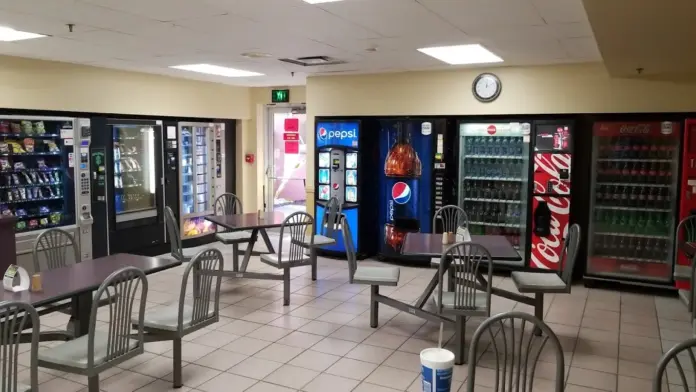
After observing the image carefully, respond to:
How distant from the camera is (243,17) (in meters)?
4.41

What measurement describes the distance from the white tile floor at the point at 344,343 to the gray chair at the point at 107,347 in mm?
647

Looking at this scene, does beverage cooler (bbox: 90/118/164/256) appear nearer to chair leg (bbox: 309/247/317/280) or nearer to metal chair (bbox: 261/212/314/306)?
metal chair (bbox: 261/212/314/306)

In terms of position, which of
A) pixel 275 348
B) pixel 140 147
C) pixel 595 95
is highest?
pixel 595 95

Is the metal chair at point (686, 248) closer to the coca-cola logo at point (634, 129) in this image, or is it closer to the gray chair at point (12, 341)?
the coca-cola logo at point (634, 129)

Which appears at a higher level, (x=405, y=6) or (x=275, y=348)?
(x=405, y=6)

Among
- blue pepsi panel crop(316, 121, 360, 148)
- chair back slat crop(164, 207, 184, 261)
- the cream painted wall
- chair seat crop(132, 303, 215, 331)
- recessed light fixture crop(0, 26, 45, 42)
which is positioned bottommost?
chair seat crop(132, 303, 215, 331)

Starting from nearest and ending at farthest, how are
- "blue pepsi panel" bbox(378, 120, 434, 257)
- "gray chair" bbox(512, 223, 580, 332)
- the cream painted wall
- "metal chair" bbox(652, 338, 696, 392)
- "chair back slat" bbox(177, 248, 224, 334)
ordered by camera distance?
"metal chair" bbox(652, 338, 696, 392) → "chair back slat" bbox(177, 248, 224, 334) → "gray chair" bbox(512, 223, 580, 332) → the cream painted wall → "blue pepsi panel" bbox(378, 120, 434, 257)

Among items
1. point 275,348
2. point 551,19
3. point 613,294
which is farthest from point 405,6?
point 613,294

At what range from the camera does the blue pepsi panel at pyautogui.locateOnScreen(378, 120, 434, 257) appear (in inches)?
300

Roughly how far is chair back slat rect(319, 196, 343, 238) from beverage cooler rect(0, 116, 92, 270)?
2.90 meters

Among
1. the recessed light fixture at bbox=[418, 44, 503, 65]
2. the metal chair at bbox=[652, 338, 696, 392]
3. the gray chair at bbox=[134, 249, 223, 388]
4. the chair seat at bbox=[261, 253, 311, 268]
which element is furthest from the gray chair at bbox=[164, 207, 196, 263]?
the metal chair at bbox=[652, 338, 696, 392]

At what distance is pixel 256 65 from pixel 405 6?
341 centimetres

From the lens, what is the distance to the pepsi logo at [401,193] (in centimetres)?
776

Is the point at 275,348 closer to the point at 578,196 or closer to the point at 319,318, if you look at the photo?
the point at 319,318
